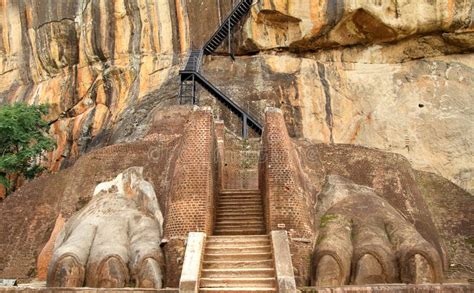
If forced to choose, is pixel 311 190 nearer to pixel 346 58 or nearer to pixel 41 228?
pixel 41 228

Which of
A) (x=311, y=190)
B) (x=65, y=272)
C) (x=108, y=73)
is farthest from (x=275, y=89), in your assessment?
(x=65, y=272)

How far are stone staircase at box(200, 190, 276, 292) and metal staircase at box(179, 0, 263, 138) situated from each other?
27.6 ft

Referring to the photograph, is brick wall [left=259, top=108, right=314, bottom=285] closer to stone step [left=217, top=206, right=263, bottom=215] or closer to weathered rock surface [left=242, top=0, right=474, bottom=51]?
stone step [left=217, top=206, right=263, bottom=215]

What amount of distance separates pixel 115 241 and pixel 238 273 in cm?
272

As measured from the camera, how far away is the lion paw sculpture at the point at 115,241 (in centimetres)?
996

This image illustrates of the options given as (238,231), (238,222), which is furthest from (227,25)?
(238,231)

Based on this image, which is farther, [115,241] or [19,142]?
[19,142]

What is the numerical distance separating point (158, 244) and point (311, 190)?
12.7 ft

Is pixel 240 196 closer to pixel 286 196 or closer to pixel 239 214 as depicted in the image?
pixel 239 214

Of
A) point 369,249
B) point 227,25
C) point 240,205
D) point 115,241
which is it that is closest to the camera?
point 369,249

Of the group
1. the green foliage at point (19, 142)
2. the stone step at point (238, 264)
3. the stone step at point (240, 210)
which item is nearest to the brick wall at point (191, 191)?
the stone step at point (240, 210)

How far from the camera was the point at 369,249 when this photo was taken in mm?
10602

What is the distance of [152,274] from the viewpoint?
10164 mm

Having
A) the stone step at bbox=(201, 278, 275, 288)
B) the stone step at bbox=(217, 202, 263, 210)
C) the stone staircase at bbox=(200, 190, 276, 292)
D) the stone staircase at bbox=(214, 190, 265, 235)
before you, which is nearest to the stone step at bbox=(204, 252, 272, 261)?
the stone staircase at bbox=(200, 190, 276, 292)
